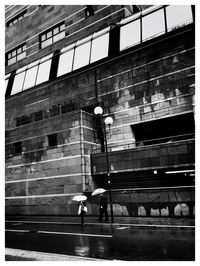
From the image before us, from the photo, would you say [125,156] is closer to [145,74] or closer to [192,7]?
[145,74]

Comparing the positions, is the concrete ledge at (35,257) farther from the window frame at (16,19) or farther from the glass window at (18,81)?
the window frame at (16,19)

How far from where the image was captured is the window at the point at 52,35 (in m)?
28.8

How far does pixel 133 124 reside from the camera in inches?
811

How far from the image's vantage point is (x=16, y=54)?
33281 millimetres

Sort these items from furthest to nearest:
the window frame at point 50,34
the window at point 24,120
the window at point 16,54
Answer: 1. the window at point 16,54
2. the window frame at point 50,34
3. the window at point 24,120

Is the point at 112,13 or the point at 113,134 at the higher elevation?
the point at 112,13

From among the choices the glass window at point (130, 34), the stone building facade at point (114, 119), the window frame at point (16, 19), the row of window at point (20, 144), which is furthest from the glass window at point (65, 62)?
the window frame at point (16, 19)

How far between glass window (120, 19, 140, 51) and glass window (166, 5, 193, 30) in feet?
9.24

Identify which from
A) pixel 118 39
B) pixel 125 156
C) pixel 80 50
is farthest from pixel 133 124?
pixel 80 50

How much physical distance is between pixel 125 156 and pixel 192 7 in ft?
42.4

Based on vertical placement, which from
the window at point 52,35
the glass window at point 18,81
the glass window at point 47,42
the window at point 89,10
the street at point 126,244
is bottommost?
the street at point 126,244

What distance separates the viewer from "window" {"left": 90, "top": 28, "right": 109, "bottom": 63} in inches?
893

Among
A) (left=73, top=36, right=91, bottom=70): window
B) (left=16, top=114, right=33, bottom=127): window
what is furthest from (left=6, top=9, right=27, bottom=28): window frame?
(left=16, top=114, right=33, bottom=127): window

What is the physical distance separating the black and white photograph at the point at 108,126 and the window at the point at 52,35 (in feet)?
3.38
